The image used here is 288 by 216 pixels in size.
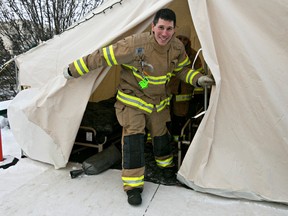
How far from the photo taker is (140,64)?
2.62m

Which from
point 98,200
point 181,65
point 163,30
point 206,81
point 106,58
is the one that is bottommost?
point 98,200

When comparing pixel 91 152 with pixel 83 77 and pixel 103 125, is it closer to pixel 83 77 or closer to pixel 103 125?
pixel 103 125

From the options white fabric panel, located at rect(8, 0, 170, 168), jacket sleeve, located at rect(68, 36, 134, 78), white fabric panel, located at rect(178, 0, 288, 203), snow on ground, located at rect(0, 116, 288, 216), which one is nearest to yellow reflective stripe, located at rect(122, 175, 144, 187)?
snow on ground, located at rect(0, 116, 288, 216)

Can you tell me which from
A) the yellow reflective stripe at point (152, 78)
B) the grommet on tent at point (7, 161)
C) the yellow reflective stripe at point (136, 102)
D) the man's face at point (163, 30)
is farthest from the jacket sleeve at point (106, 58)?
the grommet on tent at point (7, 161)

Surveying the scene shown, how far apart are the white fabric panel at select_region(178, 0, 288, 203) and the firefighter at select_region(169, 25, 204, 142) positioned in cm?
105

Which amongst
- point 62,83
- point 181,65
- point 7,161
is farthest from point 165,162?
point 7,161

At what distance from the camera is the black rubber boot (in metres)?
2.49

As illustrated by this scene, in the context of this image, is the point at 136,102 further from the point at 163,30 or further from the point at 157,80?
the point at 163,30

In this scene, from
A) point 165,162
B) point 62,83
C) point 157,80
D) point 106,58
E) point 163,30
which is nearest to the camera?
point 163,30

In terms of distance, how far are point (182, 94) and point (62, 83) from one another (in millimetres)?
1568

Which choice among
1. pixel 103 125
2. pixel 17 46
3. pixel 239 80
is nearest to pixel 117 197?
pixel 103 125

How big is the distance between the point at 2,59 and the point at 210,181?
592 cm

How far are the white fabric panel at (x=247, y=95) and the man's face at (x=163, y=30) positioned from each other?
0.25 meters

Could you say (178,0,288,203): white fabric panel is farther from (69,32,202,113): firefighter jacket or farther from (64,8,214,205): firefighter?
(69,32,202,113): firefighter jacket
